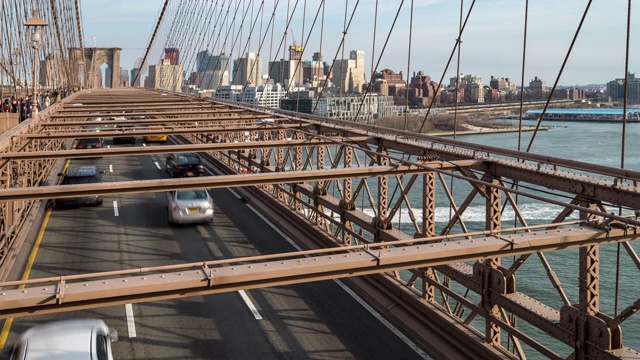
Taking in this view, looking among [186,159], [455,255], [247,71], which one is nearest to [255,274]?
[455,255]

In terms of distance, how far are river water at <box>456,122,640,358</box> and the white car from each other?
21795 millimetres

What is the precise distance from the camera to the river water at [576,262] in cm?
3206

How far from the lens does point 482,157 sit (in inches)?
477

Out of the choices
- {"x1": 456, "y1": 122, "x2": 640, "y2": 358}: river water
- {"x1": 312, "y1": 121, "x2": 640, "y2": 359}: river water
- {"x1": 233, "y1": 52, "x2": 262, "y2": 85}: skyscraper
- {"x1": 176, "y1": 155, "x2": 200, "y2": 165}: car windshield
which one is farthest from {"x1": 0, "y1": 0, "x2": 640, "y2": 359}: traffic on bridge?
{"x1": 233, "y1": 52, "x2": 262, "y2": 85}: skyscraper

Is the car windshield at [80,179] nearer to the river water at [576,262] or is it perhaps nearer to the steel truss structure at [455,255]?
the steel truss structure at [455,255]

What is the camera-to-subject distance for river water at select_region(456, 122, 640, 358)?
3206cm

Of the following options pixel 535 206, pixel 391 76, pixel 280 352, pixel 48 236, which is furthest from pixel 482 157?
pixel 535 206

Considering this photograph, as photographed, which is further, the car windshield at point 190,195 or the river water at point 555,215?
the river water at point 555,215

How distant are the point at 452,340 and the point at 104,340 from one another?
552 centimetres

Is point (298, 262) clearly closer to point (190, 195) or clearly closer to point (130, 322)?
point (130, 322)

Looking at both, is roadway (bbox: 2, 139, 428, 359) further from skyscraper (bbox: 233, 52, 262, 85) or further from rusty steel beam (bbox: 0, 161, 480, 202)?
skyscraper (bbox: 233, 52, 262, 85)

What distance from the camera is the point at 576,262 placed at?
37.6m

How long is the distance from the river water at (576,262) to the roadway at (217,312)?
52.5 ft

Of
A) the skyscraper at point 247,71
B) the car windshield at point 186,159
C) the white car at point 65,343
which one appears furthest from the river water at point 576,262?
the white car at point 65,343
